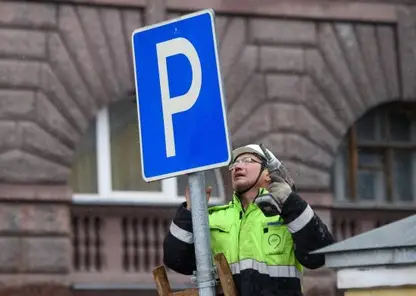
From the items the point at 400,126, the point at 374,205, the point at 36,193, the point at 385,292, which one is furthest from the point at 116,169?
the point at 385,292

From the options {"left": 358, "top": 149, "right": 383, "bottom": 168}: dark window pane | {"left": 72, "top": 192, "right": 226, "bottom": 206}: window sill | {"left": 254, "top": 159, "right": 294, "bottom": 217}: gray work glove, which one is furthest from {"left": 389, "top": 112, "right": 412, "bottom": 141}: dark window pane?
{"left": 254, "top": 159, "right": 294, "bottom": 217}: gray work glove

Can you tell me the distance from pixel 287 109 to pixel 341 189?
128 cm

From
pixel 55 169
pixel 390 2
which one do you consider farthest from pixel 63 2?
pixel 390 2

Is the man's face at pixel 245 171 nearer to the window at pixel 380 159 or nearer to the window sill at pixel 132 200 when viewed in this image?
the window sill at pixel 132 200

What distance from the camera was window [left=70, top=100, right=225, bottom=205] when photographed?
52.8ft

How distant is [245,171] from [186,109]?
30.9 inches

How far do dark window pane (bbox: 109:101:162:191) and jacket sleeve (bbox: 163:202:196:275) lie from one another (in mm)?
9284

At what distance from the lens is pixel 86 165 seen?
16.2 metres

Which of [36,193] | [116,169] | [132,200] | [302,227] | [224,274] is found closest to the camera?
[224,274]

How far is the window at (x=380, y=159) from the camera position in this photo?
57.8 feet

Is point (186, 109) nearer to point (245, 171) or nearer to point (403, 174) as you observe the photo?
point (245, 171)

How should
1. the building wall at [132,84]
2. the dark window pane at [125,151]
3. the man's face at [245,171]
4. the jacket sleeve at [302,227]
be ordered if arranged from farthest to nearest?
the dark window pane at [125,151] → the building wall at [132,84] → the man's face at [245,171] → the jacket sleeve at [302,227]

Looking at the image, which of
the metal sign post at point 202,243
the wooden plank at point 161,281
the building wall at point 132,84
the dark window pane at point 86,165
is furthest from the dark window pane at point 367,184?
the metal sign post at point 202,243

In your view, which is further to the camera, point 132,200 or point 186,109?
point 132,200
